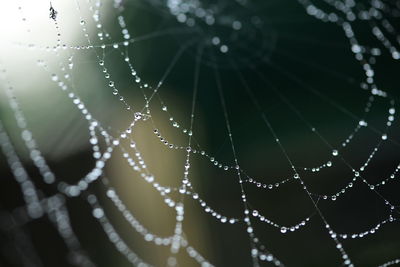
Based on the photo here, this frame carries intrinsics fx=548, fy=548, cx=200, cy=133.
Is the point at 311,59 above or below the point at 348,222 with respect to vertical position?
above

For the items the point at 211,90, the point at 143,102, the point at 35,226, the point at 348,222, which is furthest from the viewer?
the point at 211,90

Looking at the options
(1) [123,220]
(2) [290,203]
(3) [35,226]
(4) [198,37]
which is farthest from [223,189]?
(3) [35,226]

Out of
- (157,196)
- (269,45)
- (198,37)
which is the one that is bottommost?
(157,196)

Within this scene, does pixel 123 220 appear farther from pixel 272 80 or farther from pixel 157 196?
pixel 272 80

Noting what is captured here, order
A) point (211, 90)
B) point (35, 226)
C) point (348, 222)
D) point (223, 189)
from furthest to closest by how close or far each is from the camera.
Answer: point (211, 90) < point (223, 189) < point (348, 222) < point (35, 226)

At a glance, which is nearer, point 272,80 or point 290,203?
point 290,203

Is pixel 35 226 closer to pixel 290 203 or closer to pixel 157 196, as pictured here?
pixel 157 196
